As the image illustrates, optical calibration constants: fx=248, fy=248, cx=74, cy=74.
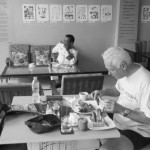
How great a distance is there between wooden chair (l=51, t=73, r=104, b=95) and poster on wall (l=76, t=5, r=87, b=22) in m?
3.03

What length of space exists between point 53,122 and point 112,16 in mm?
4702

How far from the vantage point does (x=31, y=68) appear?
4.30 meters

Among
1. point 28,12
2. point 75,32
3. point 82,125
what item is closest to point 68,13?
point 75,32

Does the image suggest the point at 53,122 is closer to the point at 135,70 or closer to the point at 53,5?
the point at 135,70

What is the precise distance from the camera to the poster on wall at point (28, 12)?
5609 millimetres

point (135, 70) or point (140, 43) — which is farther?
point (140, 43)

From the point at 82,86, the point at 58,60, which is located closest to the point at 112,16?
the point at 58,60

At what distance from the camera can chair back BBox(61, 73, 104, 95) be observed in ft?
10.1

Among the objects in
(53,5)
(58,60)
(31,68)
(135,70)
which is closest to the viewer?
(135,70)

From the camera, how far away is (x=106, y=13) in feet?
19.6

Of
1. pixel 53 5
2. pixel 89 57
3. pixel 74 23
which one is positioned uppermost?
pixel 53 5

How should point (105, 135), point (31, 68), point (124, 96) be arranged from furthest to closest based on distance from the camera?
point (31, 68), point (124, 96), point (105, 135)

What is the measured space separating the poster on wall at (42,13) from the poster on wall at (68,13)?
0.42 metres

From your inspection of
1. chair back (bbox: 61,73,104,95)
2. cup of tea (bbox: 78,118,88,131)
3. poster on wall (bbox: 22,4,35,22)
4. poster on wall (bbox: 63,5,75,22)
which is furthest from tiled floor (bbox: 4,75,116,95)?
cup of tea (bbox: 78,118,88,131)
